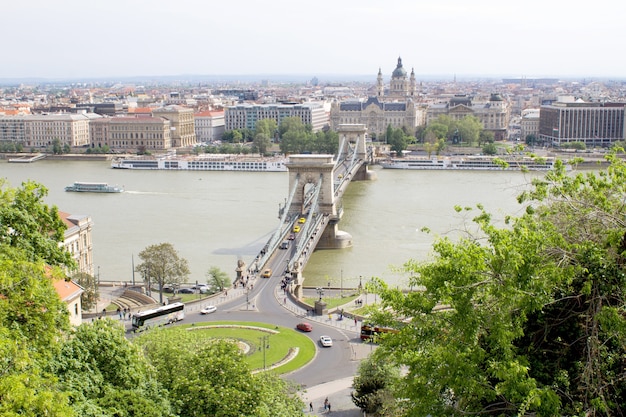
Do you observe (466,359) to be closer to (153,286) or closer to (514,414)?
(514,414)

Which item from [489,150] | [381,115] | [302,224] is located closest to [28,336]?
[302,224]

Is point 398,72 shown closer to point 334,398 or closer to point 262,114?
point 262,114

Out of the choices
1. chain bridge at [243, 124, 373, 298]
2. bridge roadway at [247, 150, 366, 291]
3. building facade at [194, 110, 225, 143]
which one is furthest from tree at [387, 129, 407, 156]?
bridge roadway at [247, 150, 366, 291]

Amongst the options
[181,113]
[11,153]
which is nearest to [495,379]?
[11,153]

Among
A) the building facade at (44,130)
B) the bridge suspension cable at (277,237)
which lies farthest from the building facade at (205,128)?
the bridge suspension cable at (277,237)

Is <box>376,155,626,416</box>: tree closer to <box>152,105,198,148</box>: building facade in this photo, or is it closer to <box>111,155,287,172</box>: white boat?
<box>111,155,287,172</box>: white boat
